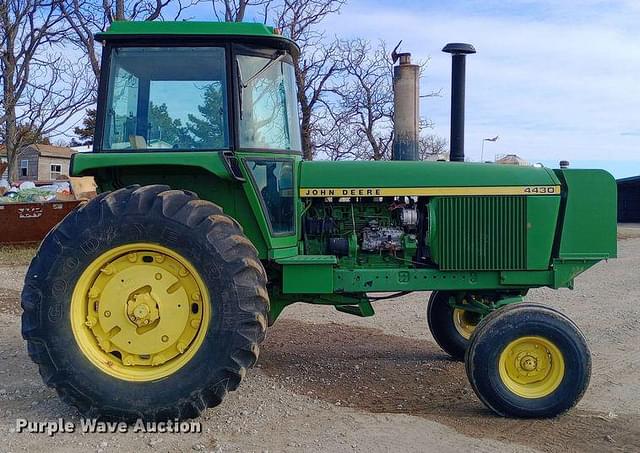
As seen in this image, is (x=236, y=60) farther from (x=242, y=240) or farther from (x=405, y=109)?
(x=405, y=109)

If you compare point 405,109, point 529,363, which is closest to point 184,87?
point 405,109

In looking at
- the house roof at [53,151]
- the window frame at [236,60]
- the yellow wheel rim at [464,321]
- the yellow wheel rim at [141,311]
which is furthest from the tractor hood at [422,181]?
the house roof at [53,151]

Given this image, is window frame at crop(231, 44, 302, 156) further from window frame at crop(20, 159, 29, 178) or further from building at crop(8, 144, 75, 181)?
window frame at crop(20, 159, 29, 178)

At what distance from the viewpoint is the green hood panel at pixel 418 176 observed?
5.29 metres

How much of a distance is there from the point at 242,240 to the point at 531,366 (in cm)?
227

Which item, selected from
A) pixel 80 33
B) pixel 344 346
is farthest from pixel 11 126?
pixel 344 346

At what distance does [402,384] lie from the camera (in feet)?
18.3

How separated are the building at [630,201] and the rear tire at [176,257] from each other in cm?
Result: 3723

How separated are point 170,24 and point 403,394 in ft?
11.0

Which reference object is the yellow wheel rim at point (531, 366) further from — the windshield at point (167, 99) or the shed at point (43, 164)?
the shed at point (43, 164)

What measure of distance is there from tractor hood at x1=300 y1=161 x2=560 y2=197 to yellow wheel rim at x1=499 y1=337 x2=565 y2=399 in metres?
1.25

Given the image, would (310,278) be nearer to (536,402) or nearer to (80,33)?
(536,402)

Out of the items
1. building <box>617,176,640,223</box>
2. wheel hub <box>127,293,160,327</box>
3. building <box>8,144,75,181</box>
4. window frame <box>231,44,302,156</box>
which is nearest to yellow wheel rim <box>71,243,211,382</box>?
wheel hub <box>127,293,160,327</box>

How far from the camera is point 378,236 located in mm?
5449
